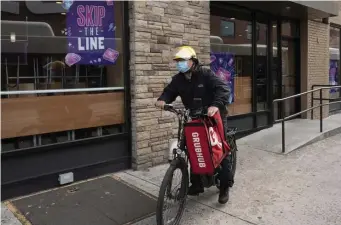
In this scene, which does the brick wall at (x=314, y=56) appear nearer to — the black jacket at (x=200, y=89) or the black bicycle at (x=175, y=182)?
the black jacket at (x=200, y=89)

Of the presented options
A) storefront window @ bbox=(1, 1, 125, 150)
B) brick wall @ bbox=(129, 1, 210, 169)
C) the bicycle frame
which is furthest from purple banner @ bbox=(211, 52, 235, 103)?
the bicycle frame

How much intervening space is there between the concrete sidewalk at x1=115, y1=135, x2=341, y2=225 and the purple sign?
162cm

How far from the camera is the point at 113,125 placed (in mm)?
5344

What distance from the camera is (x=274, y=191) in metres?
4.65

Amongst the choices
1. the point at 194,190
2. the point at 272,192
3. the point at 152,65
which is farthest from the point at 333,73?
the point at 194,190

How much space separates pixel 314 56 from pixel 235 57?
9.83ft

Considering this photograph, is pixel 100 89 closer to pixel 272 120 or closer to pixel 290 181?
pixel 290 181

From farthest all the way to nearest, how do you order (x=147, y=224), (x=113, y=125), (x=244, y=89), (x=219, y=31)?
(x=244, y=89) → (x=219, y=31) → (x=113, y=125) → (x=147, y=224)

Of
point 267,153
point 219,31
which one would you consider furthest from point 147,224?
point 219,31

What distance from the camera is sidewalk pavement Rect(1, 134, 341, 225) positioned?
3.89m

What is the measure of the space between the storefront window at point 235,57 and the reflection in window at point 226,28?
0.19ft

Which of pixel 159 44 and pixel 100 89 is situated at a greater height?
pixel 159 44

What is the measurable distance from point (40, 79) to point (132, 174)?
1.71 metres

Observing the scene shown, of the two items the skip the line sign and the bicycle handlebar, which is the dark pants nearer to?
the bicycle handlebar
